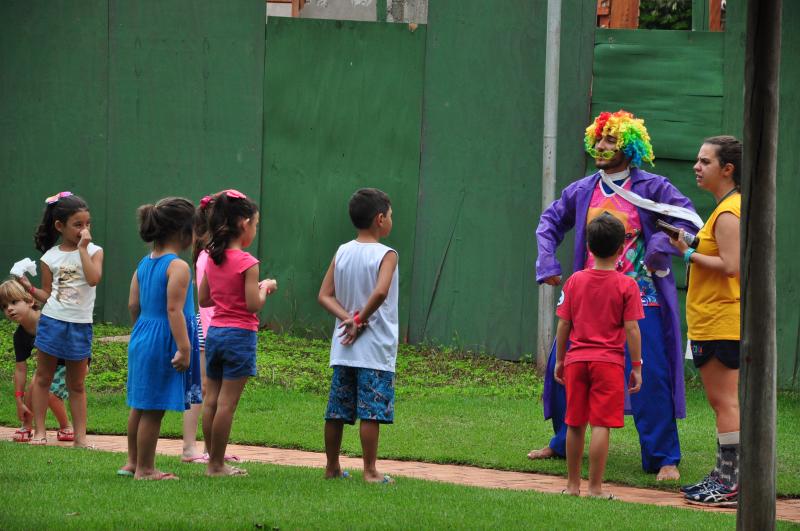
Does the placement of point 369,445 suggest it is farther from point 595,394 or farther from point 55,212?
point 55,212

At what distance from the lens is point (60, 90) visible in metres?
12.5

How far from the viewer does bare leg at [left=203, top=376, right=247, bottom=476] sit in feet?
20.5

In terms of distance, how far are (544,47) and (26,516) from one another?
752 cm

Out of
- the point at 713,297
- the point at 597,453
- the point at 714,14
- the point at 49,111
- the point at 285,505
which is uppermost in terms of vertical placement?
the point at 714,14

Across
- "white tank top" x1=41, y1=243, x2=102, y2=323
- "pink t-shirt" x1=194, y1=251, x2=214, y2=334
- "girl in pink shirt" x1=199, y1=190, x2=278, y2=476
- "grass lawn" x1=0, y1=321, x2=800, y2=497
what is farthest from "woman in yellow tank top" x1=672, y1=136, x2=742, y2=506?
"white tank top" x1=41, y1=243, x2=102, y2=323

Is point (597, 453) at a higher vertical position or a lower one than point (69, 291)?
lower

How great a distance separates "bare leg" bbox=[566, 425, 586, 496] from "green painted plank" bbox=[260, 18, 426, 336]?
5654 mm

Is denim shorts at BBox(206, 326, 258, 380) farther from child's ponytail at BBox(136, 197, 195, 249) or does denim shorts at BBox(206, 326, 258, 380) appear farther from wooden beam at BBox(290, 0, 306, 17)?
wooden beam at BBox(290, 0, 306, 17)

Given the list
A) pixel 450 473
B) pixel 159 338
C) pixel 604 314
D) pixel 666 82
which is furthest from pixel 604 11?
pixel 159 338

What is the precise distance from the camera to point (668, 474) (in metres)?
7.07

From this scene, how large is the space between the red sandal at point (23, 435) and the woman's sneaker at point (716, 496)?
13.5 feet

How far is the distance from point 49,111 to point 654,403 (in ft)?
25.5

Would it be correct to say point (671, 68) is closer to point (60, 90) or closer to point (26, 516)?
point (60, 90)

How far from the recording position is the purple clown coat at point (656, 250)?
716cm
